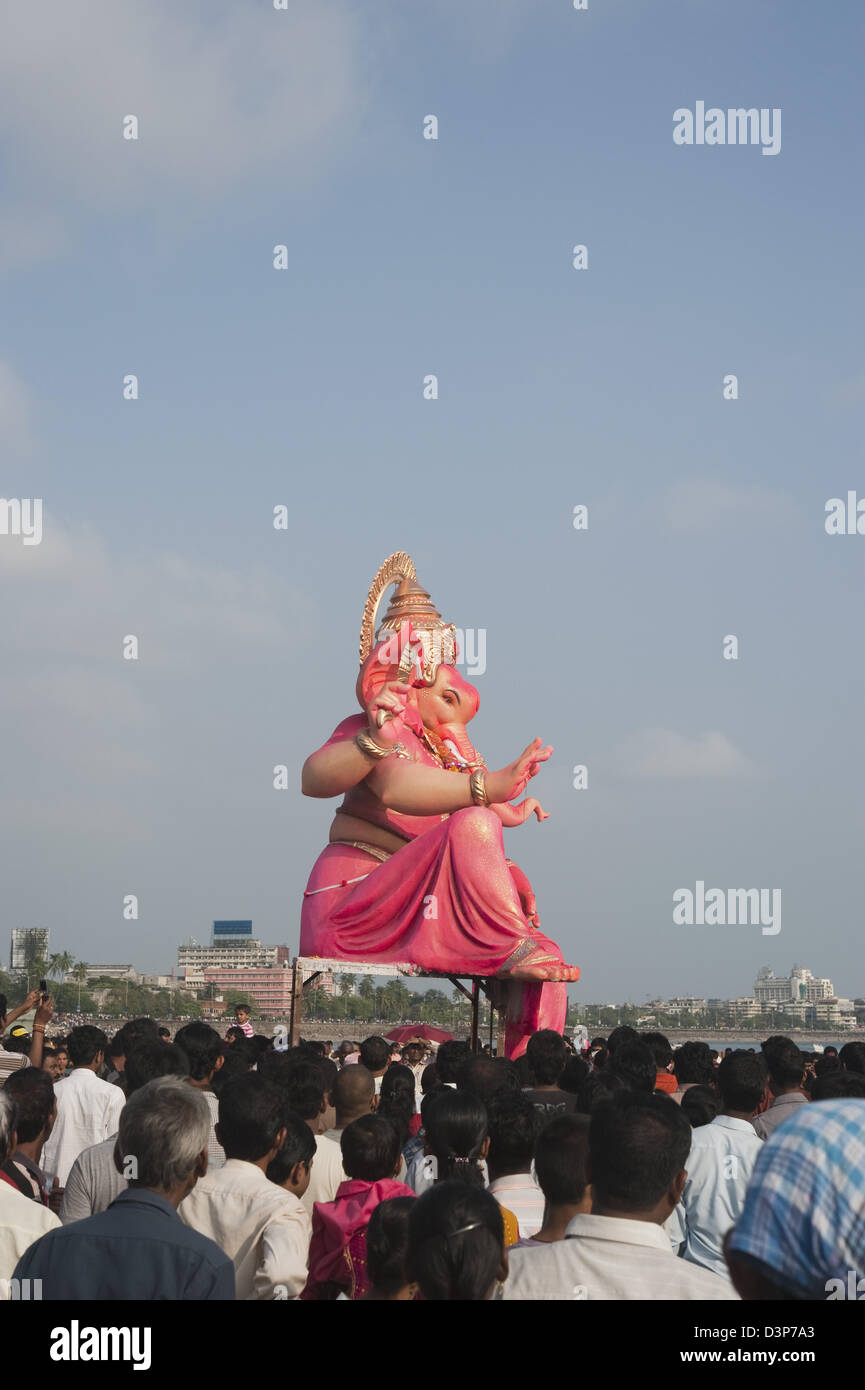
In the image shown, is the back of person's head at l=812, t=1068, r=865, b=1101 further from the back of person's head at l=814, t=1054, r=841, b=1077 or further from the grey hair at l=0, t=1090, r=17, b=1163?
the grey hair at l=0, t=1090, r=17, b=1163

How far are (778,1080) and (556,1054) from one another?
48.9 inches

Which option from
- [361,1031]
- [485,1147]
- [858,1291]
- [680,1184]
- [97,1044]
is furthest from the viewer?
[361,1031]

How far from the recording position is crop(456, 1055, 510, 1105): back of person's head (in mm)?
5911

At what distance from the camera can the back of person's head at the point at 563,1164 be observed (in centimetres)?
383

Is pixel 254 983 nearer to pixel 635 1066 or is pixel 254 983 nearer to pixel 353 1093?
pixel 635 1066

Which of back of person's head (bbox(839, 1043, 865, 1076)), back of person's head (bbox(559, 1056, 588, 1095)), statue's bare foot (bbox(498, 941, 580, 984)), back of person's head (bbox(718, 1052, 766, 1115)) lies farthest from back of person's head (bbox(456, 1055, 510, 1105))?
statue's bare foot (bbox(498, 941, 580, 984))

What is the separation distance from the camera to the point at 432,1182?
4.79 m

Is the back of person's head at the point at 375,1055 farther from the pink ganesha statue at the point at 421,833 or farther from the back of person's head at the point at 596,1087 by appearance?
the pink ganesha statue at the point at 421,833

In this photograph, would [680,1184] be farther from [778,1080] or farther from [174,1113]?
[778,1080]

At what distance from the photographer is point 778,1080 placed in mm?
6996

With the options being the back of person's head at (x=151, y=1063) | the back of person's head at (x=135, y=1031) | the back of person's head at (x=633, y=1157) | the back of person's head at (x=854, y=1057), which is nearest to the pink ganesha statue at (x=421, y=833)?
the back of person's head at (x=854, y=1057)

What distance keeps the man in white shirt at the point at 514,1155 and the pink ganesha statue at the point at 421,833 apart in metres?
9.73

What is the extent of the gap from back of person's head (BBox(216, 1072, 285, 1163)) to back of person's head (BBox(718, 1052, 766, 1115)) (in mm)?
2062
